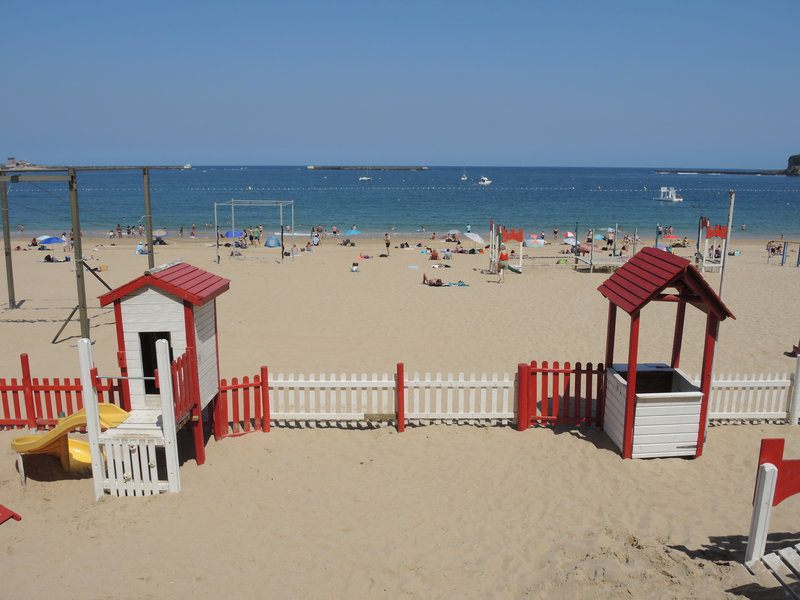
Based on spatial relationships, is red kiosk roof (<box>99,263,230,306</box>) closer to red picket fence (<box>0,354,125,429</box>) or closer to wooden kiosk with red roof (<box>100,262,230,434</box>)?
wooden kiosk with red roof (<box>100,262,230,434</box>)

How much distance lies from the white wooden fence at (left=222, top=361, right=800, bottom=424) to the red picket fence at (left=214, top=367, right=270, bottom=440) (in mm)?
162

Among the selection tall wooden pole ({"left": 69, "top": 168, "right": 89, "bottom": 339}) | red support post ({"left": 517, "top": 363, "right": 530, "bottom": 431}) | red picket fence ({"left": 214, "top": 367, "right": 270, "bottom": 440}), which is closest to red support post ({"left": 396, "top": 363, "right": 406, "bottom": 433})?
red support post ({"left": 517, "top": 363, "right": 530, "bottom": 431})

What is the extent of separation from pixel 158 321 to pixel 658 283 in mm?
6691

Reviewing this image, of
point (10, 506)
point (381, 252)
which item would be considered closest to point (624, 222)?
point (381, 252)

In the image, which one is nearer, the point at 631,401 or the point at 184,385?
the point at 184,385

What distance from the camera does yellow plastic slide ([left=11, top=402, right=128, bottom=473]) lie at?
26.2ft

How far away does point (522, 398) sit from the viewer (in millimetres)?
9625

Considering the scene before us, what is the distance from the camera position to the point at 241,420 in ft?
33.6

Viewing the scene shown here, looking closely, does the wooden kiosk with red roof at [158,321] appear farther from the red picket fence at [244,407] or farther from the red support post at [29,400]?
the red support post at [29,400]

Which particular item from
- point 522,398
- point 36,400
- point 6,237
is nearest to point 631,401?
point 522,398

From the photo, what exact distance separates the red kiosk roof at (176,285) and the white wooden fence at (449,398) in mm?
1809

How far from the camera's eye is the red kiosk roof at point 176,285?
8.29 m

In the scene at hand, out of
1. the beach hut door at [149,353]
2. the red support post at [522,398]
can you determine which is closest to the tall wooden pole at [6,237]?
the beach hut door at [149,353]

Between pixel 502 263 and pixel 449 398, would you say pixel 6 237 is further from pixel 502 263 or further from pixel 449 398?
pixel 502 263
